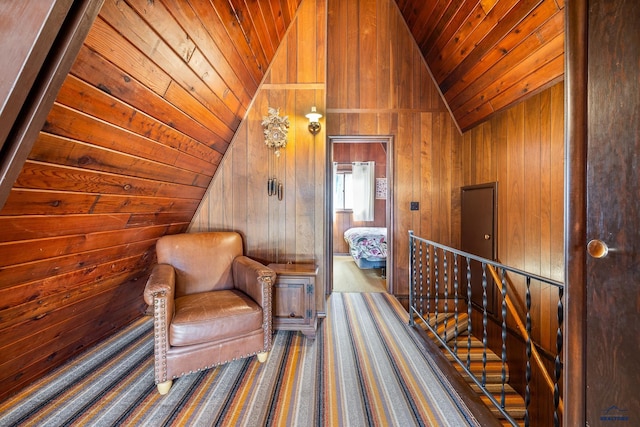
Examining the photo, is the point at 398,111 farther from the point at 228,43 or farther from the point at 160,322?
the point at 160,322

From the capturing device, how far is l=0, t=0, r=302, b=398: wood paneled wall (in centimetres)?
103

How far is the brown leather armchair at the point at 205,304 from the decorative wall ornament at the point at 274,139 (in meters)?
0.59

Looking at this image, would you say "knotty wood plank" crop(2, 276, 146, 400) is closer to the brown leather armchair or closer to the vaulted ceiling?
the vaulted ceiling

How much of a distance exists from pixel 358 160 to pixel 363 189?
716 millimetres

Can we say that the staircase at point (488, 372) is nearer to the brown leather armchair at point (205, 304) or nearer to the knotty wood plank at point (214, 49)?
the brown leather armchair at point (205, 304)

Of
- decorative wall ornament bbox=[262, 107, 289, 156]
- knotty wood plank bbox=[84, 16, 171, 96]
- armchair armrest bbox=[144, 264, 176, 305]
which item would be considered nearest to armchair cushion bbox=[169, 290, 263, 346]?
armchair armrest bbox=[144, 264, 176, 305]

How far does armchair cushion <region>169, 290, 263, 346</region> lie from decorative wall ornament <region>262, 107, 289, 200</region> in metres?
1.07

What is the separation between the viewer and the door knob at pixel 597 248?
68 cm

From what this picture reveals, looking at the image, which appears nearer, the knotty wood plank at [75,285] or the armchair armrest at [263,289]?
the knotty wood plank at [75,285]

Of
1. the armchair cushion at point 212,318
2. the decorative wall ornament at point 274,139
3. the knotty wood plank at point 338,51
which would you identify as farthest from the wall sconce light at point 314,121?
the armchair cushion at point 212,318

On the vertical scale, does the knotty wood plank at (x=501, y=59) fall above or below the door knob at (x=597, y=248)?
above

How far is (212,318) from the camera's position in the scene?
1.53 metres

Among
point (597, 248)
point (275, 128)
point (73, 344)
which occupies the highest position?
point (275, 128)

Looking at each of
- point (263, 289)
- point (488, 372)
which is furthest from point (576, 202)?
point (488, 372)
